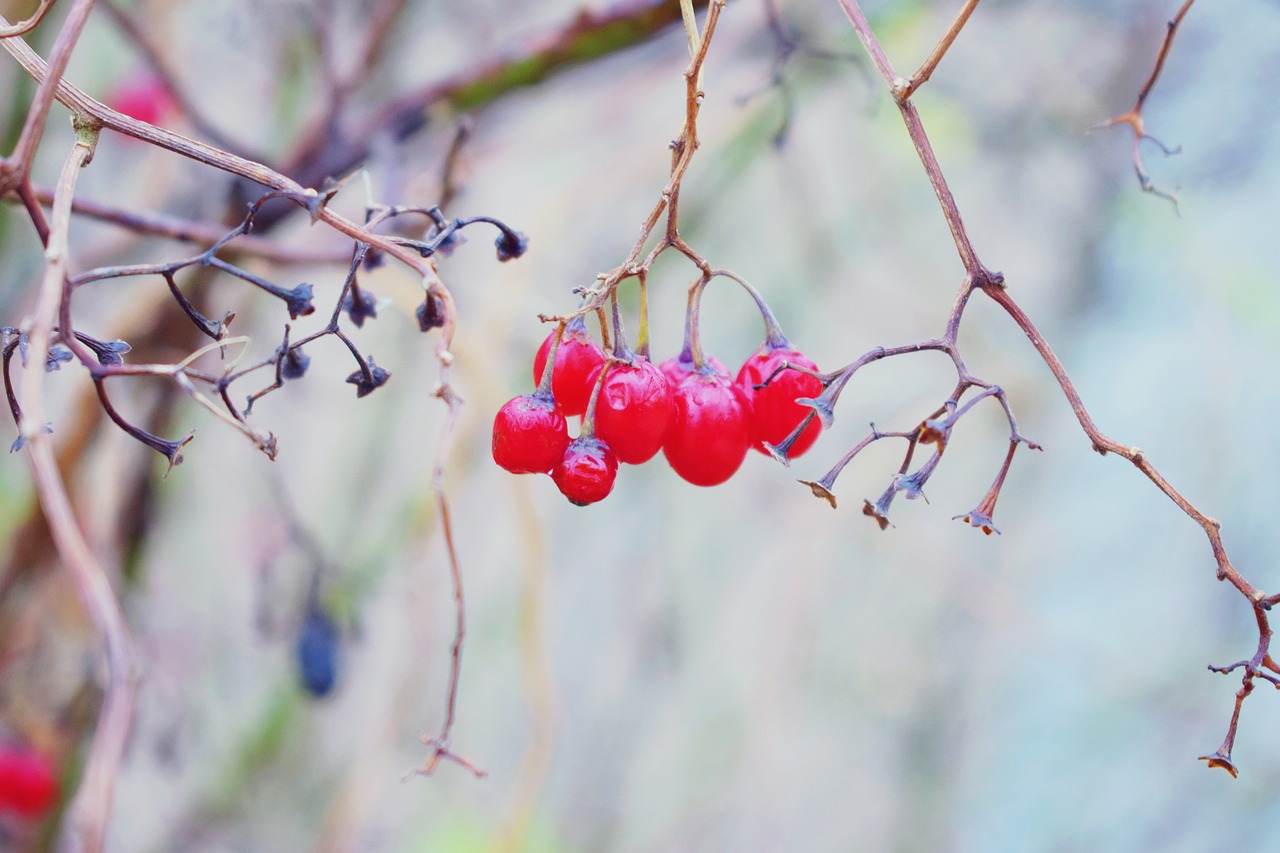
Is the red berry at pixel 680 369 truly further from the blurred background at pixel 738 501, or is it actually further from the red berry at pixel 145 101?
the red berry at pixel 145 101

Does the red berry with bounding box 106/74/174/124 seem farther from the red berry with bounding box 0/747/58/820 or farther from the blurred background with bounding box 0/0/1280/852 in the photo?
the red berry with bounding box 0/747/58/820

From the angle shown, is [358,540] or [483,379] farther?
[358,540]

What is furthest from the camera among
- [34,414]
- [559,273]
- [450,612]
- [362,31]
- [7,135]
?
[450,612]

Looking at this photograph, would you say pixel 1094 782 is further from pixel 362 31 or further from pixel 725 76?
pixel 362 31

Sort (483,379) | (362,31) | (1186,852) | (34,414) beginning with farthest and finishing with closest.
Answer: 1. (1186,852)
2. (362,31)
3. (483,379)
4. (34,414)

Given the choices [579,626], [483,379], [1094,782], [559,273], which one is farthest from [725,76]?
[1094,782]

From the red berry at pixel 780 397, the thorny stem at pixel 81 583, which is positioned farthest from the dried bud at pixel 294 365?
the red berry at pixel 780 397

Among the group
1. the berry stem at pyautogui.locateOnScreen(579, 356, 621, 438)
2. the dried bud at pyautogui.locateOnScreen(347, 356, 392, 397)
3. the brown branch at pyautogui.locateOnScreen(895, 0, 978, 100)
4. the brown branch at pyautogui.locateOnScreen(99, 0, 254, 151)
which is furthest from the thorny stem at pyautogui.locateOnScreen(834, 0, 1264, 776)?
the brown branch at pyautogui.locateOnScreen(99, 0, 254, 151)
